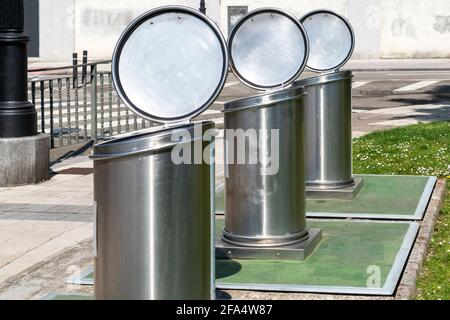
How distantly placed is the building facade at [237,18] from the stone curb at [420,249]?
29.7 metres

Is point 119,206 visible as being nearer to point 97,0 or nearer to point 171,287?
point 171,287

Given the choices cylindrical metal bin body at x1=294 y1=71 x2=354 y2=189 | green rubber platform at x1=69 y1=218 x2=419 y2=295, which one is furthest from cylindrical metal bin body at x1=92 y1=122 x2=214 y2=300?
cylindrical metal bin body at x1=294 y1=71 x2=354 y2=189

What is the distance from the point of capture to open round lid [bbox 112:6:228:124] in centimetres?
594

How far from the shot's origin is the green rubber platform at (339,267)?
6895 mm

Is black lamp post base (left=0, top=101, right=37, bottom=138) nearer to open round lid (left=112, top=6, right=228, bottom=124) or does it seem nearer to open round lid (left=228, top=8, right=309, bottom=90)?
open round lid (left=228, top=8, right=309, bottom=90)

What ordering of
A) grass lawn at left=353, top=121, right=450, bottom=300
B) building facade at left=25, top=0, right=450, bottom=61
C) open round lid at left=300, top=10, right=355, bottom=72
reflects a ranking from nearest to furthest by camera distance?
grass lawn at left=353, top=121, right=450, bottom=300 < open round lid at left=300, top=10, right=355, bottom=72 < building facade at left=25, top=0, right=450, bottom=61

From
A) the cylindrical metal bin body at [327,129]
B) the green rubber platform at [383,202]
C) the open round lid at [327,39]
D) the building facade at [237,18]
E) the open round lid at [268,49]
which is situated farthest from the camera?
the building facade at [237,18]

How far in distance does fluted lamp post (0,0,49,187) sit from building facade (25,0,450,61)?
95.8 ft

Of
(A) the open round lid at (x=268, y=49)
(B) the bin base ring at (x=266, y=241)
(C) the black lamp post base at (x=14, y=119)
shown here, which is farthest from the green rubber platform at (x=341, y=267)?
(C) the black lamp post base at (x=14, y=119)

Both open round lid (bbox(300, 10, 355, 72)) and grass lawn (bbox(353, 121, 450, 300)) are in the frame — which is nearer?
grass lawn (bbox(353, 121, 450, 300))

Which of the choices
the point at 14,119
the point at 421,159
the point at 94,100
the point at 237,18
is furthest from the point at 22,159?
the point at 237,18

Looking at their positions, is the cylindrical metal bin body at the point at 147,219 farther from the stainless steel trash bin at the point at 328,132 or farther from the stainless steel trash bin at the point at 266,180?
the stainless steel trash bin at the point at 328,132

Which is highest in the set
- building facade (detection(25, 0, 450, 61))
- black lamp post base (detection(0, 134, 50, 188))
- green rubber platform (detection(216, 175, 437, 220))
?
building facade (detection(25, 0, 450, 61))

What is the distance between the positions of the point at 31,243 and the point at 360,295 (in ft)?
9.95
